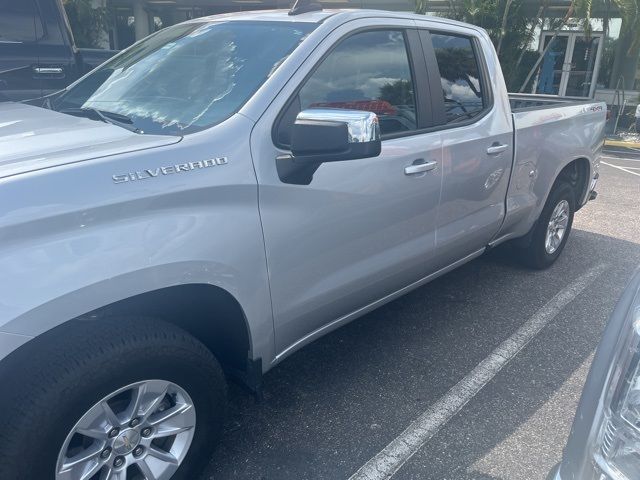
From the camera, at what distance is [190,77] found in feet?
9.11

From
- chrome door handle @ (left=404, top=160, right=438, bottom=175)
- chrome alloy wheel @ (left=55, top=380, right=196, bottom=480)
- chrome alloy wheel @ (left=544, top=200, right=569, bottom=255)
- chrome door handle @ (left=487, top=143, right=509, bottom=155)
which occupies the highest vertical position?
chrome door handle @ (left=404, top=160, right=438, bottom=175)

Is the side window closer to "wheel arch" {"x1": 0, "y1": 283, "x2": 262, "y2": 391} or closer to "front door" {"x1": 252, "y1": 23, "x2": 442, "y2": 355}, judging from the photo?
"front door" {"x1": 252, "y1": 23, "x2": 442, "y2": 355}

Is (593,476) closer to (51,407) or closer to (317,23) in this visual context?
(51,407)

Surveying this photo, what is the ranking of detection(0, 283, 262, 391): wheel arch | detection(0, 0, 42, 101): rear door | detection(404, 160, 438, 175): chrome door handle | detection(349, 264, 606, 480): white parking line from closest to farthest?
detection(0, 283, 262, 391): wheel arch
detection(349, 264, 606, 480): white parking line
detection(404, 160, 438, 175): chrome door handle
detection(0, 0, 42, 101): rear door

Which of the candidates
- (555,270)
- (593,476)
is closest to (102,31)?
(555,270)

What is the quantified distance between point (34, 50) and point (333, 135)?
4.28 m

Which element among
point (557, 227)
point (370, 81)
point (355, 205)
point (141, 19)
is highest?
point (370, 81)

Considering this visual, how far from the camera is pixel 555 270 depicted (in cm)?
509

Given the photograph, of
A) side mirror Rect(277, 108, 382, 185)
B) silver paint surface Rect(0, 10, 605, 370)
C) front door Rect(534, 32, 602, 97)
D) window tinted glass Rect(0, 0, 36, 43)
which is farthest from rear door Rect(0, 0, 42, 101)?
front door Rect(534, 32, 602, 97)

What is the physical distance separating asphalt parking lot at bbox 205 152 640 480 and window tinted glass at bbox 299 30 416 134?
4.48 feet

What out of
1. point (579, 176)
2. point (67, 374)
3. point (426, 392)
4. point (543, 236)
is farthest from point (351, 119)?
point (579, 176)

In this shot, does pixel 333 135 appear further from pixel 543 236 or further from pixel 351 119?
pixel 543 236

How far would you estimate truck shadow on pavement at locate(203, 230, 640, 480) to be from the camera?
2.71 meters

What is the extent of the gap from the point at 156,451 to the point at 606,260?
14.6ft
